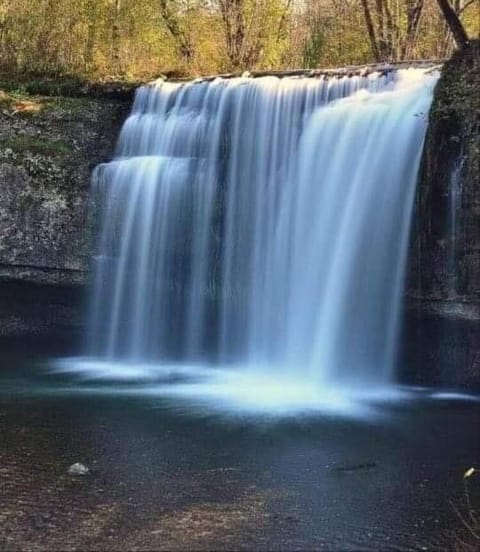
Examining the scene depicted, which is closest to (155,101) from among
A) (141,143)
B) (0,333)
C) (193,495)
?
(141,143)

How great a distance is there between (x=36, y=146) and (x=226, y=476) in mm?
6646

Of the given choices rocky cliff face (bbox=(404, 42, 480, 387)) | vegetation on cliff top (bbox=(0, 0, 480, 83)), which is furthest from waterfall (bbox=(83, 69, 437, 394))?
vegetation on cliff top (bbox=(0, 0, 480, 83))

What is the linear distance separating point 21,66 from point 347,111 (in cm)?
613

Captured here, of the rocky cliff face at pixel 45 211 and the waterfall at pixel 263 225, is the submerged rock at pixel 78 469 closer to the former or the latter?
the waterfall at pixel 263 225

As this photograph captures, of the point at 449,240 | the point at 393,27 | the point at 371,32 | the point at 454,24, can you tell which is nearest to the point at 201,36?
the point at 371,32

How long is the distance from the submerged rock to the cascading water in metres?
3.32

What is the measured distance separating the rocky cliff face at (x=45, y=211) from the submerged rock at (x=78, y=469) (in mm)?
5223

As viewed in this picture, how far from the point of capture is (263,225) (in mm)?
8789

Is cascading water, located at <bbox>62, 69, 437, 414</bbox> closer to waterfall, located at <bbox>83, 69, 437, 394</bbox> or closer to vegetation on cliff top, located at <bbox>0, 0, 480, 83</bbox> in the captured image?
waterfall, located at <bbox>83, 69, 437, 394</bbox>

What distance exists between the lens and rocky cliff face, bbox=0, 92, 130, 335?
10.1 meters

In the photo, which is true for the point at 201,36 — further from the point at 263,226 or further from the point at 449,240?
the point at 449,240

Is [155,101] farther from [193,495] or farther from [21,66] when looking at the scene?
[193,495]

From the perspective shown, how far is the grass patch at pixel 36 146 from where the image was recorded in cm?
1021

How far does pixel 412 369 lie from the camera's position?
314 inches
